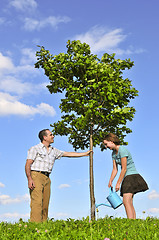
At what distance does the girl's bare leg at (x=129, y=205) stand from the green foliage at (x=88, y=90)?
3.75 metres

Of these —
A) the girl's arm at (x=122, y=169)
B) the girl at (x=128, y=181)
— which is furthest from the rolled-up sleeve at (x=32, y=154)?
the girl's arm at (x=122, y=169)

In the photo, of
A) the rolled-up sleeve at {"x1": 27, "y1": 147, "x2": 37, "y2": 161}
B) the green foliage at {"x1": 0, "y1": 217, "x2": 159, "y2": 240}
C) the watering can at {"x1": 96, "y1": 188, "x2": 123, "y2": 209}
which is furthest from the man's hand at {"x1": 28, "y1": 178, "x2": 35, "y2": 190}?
the watering can at {"x1": 96, "y1": 188, "x2": 123, "y2": 209}

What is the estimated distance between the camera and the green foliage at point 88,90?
10656 millimetres

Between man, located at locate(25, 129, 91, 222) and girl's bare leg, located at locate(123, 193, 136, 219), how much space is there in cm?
212

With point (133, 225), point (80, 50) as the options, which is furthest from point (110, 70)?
point (133, 225)

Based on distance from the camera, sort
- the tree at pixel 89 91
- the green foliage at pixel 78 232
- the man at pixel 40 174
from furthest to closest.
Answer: the tree at pixel 89 91
the man at pixel 40 174
the green foliage at pixel 78 232

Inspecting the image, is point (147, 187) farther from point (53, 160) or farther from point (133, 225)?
point (53, 160)

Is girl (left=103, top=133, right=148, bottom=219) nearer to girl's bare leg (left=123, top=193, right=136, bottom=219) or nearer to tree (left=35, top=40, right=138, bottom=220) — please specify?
girl's bare leg (left=123, top=193, right=136, bottom=219)

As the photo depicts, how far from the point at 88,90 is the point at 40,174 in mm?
4928

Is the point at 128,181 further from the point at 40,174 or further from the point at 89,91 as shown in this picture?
the point at 89,91

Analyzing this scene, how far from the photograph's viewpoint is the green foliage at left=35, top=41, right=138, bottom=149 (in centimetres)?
1066

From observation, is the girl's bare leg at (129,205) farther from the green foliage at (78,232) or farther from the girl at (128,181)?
the green foliage at (78,232)

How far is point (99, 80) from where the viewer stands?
11.1 m

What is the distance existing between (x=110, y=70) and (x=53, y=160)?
4794 millimetres
